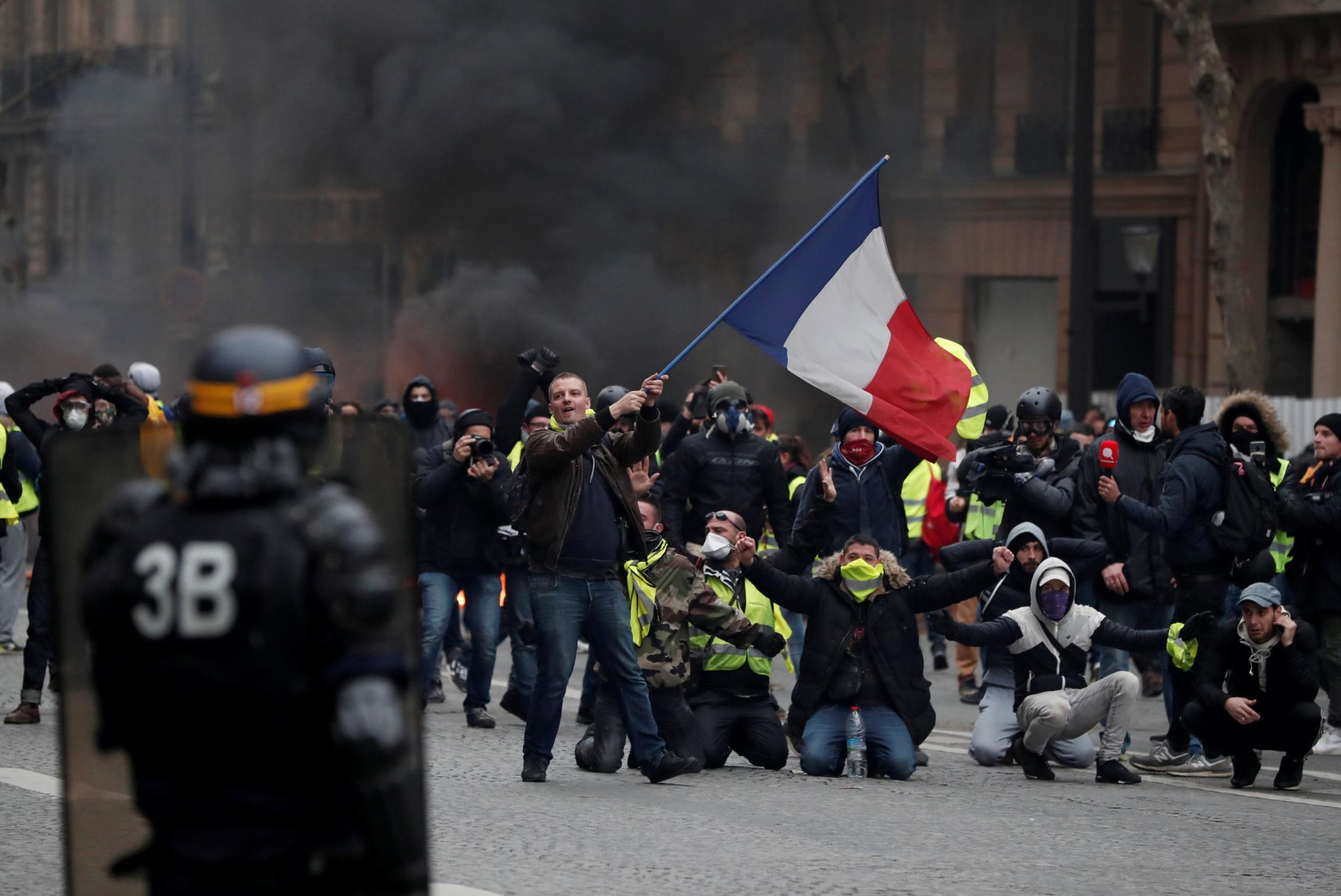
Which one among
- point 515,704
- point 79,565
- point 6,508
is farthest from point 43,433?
point 79,565

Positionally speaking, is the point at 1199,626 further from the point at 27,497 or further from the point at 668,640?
the point at 27,497

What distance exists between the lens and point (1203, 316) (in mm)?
21859

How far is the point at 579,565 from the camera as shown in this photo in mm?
6895

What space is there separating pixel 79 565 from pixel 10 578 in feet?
27.6

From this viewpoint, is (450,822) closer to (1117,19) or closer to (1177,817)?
(1177,817)

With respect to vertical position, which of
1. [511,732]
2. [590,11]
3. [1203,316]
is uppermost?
[590,11]

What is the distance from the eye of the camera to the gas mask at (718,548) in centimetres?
776

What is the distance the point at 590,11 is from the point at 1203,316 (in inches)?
340

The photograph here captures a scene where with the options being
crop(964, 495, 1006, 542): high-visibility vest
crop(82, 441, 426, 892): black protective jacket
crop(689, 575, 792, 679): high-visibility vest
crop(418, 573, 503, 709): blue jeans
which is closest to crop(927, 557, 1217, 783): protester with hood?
crop(689, 575, 792, 679): high-visibility vest

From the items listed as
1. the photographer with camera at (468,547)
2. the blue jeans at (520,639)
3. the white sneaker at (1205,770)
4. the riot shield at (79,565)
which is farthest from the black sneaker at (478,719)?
the riot shield at (79,565)

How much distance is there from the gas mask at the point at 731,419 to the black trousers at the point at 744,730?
192 cm

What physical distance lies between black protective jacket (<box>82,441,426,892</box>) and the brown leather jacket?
382cm

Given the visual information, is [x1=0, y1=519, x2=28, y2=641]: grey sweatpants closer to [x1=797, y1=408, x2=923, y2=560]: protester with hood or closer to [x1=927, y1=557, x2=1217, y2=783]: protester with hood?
[x1=797, y1=408, x2=923, y2=560]: protester with hood

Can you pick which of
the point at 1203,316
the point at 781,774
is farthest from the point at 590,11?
the point at 781,774
